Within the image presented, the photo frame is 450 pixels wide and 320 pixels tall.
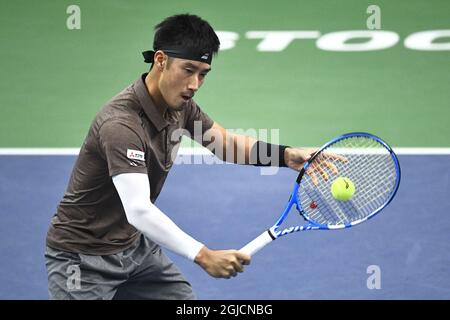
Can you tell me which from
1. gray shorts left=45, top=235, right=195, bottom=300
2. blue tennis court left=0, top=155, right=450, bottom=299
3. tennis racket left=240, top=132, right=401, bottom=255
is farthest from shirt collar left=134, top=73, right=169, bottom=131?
blue tennis court left=0, top=155, right=450, bottom=299

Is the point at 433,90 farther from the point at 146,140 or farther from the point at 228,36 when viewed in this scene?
the point at 146,140

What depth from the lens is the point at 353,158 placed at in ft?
29.4

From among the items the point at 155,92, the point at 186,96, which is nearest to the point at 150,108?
the point at 155,92

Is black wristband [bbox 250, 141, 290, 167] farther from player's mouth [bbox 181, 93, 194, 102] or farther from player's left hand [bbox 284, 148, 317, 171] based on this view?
player's mouth [bbox 181, 93, 194, 102]

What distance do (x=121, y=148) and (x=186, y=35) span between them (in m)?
0.85

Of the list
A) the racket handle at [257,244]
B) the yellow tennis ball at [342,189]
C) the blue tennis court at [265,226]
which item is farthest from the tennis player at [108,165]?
the blue tennis court at [265,226]

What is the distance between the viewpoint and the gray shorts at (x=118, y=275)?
6035 mm

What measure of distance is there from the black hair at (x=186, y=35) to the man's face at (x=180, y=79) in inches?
4.0

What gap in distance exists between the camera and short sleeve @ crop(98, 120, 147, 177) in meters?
5.66

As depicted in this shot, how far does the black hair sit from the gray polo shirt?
11.4 inches

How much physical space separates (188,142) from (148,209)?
443 centimetres

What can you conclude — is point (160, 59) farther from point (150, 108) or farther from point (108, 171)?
point (108, 171)

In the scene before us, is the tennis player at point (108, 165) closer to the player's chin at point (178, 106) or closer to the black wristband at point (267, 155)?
the player's chin at point (178, 106)

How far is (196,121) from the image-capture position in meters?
6.57
